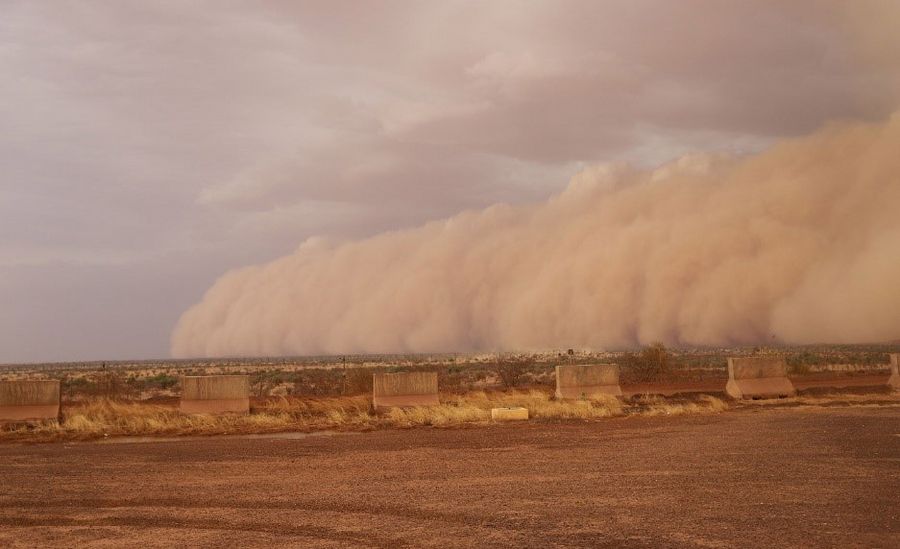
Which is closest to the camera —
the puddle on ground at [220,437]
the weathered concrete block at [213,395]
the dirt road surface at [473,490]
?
the dirt road surface at [473,490]

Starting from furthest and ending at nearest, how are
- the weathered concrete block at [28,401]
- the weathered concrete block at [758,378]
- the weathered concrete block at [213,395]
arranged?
the weathered concrete block at [758,378] < the weathered concrete block at [213,395] < the weathered concrete block at [28,401]

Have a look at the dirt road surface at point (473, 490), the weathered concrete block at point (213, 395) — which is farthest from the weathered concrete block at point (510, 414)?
the weathered concrete block at point (213, 395)

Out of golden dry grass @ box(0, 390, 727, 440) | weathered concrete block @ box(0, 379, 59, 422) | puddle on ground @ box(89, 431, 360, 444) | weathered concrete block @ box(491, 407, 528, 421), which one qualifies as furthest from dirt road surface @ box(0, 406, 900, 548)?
weathered concrete block @ box(0, 379, 59, 422)

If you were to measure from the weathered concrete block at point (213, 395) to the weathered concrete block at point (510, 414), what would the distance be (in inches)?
280

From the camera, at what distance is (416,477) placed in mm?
13203

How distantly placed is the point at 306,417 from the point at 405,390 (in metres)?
3.00

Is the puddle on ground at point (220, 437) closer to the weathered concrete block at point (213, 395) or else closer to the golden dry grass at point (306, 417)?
the golden dry grass at point (306, 417)

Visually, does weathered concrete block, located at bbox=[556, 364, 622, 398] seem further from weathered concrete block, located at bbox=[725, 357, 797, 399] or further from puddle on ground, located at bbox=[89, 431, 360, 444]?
puddle on ground, located at bbox=[89, 431, 360, 444]

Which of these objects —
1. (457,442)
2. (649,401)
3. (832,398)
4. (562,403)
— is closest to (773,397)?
(832,398)

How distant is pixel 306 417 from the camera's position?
25.0m

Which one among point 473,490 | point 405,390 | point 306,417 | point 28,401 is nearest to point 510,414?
point 405,390

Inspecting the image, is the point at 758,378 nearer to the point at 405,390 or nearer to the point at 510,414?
the point at 510,414

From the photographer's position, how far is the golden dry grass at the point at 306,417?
21781mm

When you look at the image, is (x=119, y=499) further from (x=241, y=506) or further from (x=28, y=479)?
(x=28, y=479)
